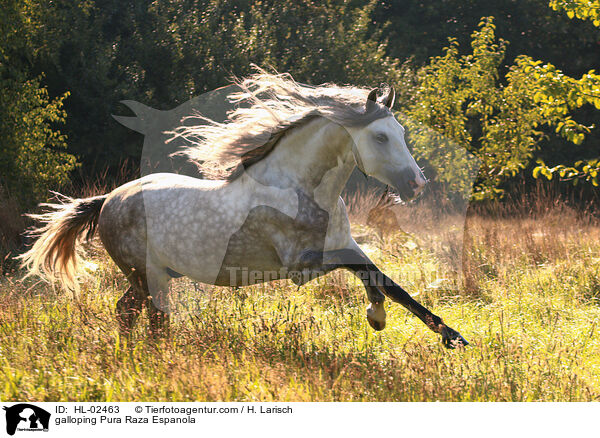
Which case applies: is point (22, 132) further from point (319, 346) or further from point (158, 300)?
point (319, 346)

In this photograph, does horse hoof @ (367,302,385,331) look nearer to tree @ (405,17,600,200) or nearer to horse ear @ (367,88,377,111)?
horse ear @ (367,88,377,111)

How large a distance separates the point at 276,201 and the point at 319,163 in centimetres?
38

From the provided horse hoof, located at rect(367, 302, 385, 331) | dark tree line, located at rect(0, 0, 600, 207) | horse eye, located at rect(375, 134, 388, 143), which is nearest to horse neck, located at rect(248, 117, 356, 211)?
horse eye, located at rect(375, 134, 388, 143)

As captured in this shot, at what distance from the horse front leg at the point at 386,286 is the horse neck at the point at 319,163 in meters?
0.35

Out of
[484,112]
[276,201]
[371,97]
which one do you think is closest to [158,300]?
[276,201]

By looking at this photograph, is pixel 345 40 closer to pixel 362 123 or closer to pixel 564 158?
pixel 564 158

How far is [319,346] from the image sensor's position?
4301mm

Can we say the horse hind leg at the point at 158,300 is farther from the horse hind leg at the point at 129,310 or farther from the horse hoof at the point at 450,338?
the horse hoof at the point at 450,338

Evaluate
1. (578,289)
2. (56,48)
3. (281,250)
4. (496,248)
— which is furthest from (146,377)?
(56,48)

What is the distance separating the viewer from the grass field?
3.52 metres

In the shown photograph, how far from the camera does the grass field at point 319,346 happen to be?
3.52 meters

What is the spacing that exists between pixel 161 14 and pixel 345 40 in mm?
4625
